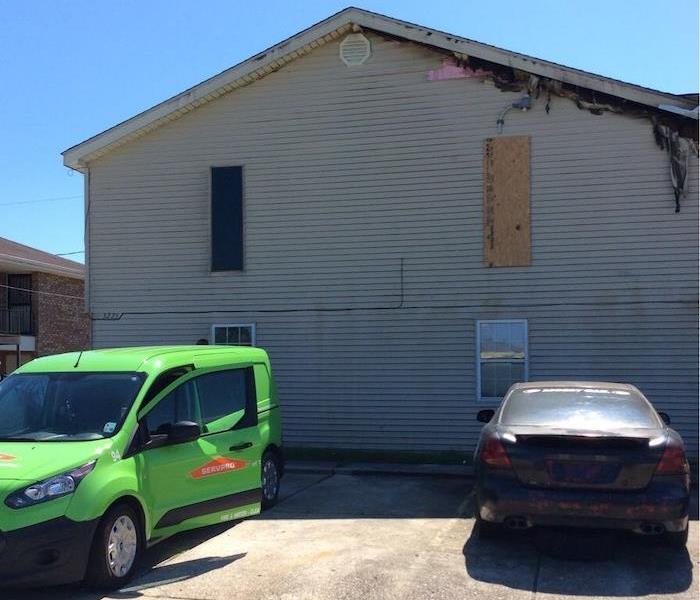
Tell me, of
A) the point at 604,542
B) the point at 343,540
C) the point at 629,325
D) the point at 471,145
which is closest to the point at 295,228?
the point at 471,145

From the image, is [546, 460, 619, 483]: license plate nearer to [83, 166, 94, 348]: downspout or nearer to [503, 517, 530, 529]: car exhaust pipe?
[503, 517, 530, 529]: car exhaust pipe

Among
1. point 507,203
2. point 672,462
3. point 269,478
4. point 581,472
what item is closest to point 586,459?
point 581,472

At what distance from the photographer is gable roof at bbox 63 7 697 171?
35.4 ft

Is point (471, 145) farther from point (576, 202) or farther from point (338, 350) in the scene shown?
point (338, 350)

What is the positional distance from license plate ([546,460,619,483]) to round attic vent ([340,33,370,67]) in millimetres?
8325

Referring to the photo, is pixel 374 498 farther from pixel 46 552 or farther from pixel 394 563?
pixel 46 552

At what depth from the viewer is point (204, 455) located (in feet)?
21.4

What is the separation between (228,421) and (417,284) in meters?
5.26

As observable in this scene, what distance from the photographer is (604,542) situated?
20.2ft

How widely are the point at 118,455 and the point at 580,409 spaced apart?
3859mm

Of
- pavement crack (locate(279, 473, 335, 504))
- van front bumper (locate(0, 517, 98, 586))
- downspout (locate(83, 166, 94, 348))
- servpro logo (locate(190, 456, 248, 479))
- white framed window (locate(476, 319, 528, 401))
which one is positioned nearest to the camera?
van front bumper (locate(0, 517, 98, 586))

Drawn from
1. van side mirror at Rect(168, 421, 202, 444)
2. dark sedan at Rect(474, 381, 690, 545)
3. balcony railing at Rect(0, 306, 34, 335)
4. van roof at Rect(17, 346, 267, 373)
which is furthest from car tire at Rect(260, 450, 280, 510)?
balcony railing at Rect(0, 306, 34, 335)

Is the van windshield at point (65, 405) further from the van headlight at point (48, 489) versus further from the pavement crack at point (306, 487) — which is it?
the pavement crack at point (306, 487)

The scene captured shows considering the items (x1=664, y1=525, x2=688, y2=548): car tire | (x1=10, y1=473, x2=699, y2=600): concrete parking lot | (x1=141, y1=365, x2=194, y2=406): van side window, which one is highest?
(x1=141, y1=365, x2=194, y2=406): van side window
